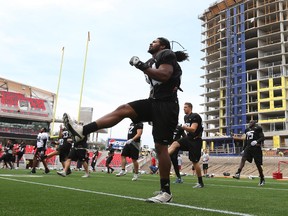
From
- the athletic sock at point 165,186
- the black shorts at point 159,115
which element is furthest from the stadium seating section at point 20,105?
the athletic sock at point 165,186

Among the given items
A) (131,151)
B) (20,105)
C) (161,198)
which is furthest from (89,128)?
(20,105)

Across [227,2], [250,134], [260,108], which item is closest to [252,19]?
[227,2]

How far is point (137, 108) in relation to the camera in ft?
13.8

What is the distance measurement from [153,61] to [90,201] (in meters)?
1.91

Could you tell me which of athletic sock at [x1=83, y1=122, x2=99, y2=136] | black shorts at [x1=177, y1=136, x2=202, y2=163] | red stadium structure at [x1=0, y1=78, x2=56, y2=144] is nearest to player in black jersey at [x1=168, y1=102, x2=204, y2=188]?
black shorts at [x1=177, y1=136, x2=202, y2=163]

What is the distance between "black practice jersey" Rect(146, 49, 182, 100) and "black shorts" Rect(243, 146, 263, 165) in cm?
597

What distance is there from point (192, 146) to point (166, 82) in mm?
3824

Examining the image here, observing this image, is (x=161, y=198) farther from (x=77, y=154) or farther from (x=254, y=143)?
(x=77, y=154)

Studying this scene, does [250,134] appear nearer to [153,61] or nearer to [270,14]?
[153,61]

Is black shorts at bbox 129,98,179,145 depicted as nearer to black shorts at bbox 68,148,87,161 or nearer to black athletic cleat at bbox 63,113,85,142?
black athletic cleat at bbox 63,113,85,142

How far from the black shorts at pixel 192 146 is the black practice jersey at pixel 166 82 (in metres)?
3.66

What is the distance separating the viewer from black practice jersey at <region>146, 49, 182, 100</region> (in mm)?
4193

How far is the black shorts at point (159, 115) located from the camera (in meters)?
4.12

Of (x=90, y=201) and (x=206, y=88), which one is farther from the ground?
(x=206, y=88)
